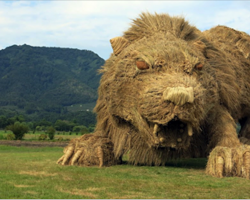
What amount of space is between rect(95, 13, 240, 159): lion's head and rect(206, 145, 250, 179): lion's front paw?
0.48 meters

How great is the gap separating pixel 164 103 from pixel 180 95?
0.92 ft

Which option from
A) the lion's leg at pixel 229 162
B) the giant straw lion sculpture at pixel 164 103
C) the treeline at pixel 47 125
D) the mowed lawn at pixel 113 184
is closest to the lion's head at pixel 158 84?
the giant straw lion sculpture at pixel 164 103

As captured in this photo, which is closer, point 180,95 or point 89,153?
point 180,95

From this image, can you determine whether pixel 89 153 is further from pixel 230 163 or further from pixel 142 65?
pixel 230 163

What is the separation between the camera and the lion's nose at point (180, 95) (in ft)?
14.4

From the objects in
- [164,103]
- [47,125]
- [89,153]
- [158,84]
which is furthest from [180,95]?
[47,125]

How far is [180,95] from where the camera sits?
4.37 m

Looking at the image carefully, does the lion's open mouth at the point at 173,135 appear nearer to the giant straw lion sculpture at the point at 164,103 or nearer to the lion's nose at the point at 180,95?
the giant straw lion sculpture at the point at 164,103

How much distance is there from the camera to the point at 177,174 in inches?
206

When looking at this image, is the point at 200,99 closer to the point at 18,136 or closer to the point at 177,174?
the point at 177,174

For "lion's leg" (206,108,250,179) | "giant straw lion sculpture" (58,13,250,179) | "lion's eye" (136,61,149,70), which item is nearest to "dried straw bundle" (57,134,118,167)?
"giant straw lion sculpture" (58,13,250,179)

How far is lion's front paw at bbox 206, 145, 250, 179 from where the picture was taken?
16.3 feet

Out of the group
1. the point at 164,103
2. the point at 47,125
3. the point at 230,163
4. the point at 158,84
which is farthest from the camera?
the point at 47,125

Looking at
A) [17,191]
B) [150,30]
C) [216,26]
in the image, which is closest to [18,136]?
[216,26]
